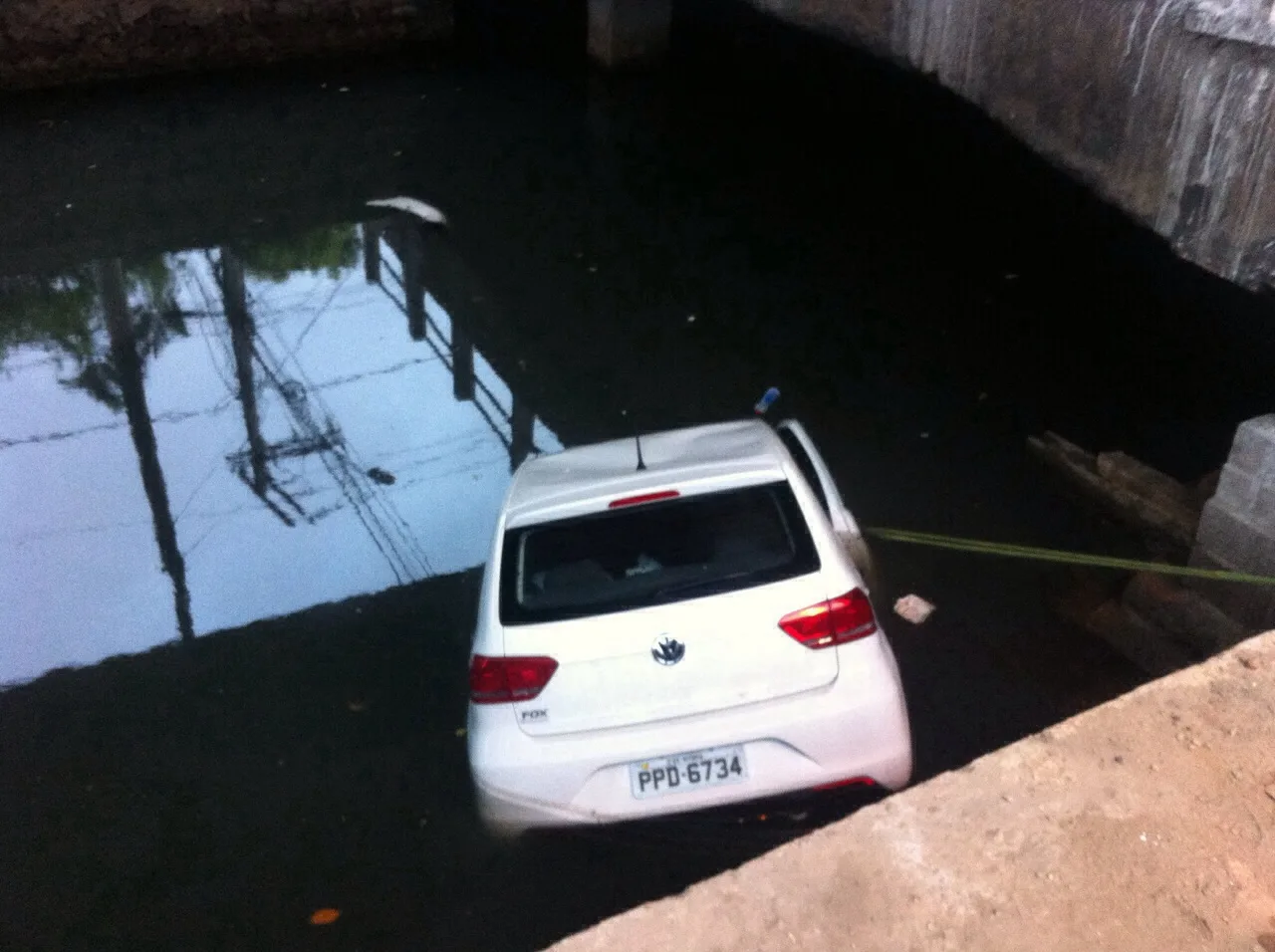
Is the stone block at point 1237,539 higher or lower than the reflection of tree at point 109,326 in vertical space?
higher

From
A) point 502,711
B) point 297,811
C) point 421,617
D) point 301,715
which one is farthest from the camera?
point 421,617

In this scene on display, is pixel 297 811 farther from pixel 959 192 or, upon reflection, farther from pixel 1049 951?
pixel 959 192

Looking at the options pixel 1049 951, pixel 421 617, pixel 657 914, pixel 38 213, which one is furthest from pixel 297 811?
pixel 38 213

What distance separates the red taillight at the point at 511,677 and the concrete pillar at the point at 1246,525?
3011 millimetres

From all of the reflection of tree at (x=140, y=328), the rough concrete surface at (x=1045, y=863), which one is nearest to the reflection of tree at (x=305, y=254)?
the reflection of tree at (x=140, y=328)

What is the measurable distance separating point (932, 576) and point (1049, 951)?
3.52 m

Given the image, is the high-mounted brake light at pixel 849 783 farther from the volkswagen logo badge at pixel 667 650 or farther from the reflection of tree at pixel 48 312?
the reflection of tree at pixel 48 312

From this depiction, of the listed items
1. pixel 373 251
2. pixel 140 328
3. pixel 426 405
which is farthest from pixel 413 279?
pixel 426 405

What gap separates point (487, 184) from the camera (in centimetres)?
1255

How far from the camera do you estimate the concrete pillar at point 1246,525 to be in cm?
445

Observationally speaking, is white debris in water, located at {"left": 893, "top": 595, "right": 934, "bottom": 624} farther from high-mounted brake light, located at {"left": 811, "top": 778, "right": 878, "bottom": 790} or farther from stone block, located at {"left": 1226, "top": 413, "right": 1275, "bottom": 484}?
high-mounted brake light, located at {"left": 811, "top": 778, "right": 878, "bottom": 790}

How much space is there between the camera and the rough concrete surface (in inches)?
105

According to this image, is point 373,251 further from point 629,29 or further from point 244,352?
point 629,29

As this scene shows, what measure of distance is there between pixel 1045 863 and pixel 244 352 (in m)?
7.78
